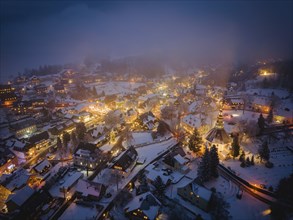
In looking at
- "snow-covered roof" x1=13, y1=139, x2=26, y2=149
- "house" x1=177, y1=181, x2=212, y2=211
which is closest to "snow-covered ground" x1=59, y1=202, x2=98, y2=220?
"house" x1=177, y1=181, x2=212, y2=211

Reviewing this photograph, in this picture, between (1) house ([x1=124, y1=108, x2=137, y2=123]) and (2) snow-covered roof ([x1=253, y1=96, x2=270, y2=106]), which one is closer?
(1) house ([x1=124, y1=108, x2=137, y2=123])

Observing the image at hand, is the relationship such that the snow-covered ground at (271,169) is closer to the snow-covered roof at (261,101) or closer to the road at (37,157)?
the snow-covered roof at (261,101)

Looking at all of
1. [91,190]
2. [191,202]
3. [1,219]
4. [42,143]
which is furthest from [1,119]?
[191,202]

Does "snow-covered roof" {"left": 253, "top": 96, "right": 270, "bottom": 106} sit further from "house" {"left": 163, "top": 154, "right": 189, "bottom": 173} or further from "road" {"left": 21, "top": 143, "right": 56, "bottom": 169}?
"road" {"left": 21, "top": 143, "right": 56, "bottom": 169}

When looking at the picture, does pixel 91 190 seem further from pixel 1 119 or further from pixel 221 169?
pixel 1 119

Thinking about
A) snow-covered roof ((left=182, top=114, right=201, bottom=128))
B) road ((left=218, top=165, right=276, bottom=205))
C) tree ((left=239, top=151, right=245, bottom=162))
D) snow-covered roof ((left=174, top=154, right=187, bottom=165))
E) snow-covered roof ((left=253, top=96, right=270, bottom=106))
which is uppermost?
snow-covered roof ((left=253, top=96, right=270, bottom=106))

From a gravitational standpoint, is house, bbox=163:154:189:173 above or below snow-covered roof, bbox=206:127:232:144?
below

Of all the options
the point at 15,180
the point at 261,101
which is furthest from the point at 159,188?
the point at 261,101

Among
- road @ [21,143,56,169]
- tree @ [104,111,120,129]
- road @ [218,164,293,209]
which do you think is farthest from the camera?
tree @ [104,111,120,129]

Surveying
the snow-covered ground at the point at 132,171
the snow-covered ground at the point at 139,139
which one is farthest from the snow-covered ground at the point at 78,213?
the snow-covered ground at the point at 139,139

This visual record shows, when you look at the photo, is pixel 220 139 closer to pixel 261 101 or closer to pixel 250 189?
pixel 250 189
